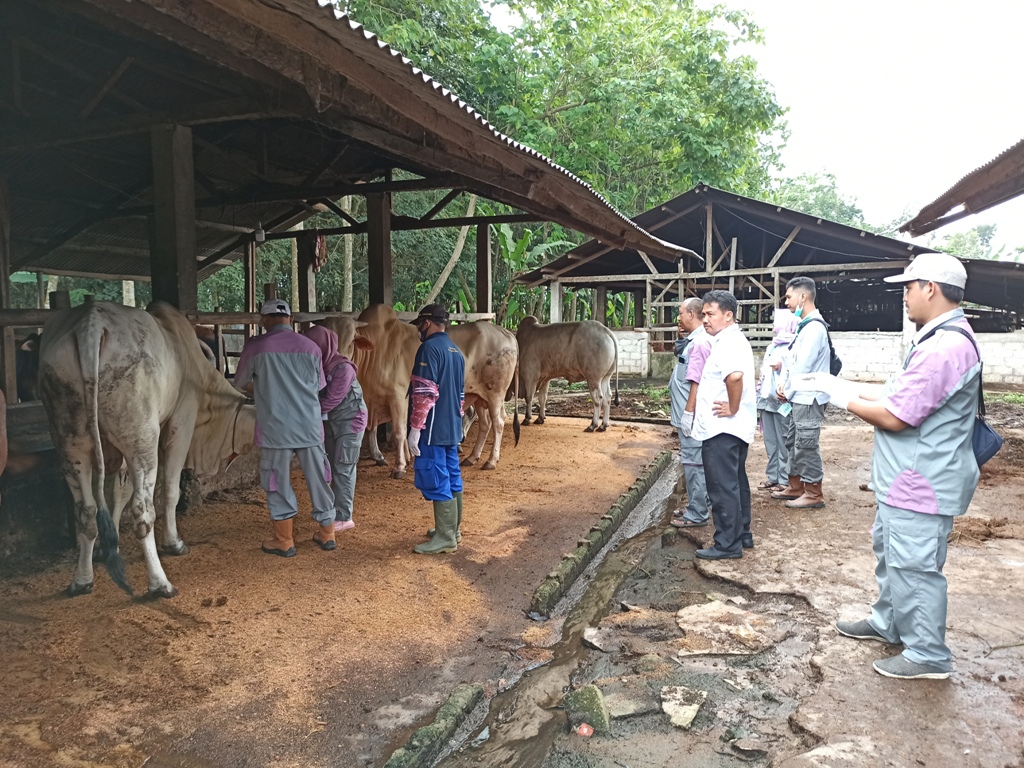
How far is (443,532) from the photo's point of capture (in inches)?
203

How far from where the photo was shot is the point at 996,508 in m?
6.42

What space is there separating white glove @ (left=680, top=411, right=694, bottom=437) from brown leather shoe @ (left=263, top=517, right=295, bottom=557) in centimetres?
309

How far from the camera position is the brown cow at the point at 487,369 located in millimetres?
8367

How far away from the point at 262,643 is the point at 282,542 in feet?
4.38

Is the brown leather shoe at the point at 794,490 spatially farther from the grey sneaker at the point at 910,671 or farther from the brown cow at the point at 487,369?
the grey sneaker at the point at 910,671

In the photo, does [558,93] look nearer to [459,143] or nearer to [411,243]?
[411,243]

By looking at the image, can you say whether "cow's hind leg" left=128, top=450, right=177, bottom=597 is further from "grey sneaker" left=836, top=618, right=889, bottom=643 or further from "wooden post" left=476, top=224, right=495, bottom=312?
"wooden post" left=476, top=224, right=495, bottom=312

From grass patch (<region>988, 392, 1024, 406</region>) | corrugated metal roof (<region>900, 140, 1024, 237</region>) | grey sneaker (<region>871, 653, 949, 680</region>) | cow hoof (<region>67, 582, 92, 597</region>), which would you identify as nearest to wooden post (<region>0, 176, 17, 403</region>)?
cow hoof (<region>67, 582, 92, 597</region>)

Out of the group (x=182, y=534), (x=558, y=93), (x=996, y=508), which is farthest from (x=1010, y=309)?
(x=182, y=534)

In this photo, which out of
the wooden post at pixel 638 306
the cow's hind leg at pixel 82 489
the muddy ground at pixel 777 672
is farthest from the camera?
the wooden post at pixel 638 306

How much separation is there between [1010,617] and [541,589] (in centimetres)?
262

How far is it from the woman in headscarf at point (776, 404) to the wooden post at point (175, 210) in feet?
16.0

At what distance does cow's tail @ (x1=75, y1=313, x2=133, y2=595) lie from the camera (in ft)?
12.5

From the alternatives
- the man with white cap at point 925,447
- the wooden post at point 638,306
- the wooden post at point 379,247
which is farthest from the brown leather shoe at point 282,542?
the wooden post at point 638,306
